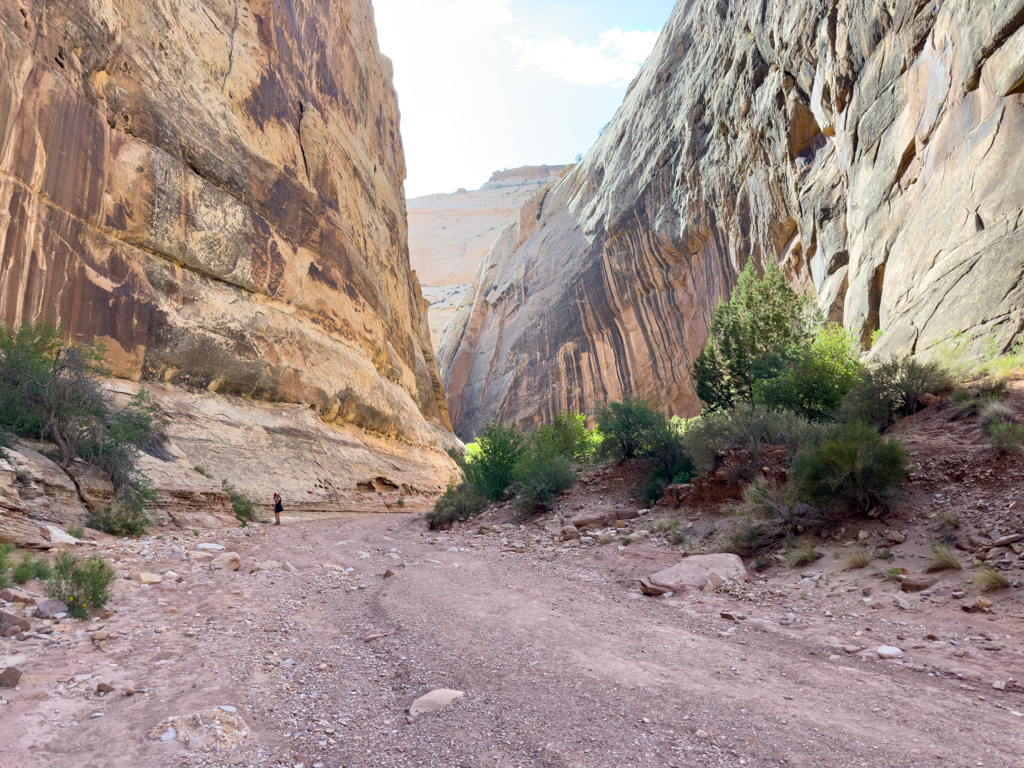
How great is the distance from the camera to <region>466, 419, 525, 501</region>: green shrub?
1530 cm

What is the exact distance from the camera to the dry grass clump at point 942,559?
5.54 meters

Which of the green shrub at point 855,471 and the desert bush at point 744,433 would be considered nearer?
the green shrub at point 855,471

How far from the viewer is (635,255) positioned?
38.7 meters

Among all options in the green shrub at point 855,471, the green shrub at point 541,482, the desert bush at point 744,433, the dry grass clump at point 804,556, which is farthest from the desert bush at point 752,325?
the dry grass clump at point 804,556

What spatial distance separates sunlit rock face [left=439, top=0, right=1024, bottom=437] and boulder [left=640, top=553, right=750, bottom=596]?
714 centimetres

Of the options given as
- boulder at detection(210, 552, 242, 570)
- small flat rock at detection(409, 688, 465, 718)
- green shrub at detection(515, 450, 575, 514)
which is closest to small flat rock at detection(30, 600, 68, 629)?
boulder at detection(210, 552, 242, 570)

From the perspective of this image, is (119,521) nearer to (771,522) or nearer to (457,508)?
(457,508)

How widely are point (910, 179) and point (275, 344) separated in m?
20.3

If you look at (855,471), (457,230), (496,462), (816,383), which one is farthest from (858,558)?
(457,230)

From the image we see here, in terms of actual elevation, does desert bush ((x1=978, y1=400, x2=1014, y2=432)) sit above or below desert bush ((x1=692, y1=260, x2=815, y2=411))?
below

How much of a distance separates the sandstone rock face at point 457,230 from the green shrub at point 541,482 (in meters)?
68.8

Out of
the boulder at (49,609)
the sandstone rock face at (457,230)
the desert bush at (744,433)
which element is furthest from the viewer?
the sandstone rock face at (457,230)

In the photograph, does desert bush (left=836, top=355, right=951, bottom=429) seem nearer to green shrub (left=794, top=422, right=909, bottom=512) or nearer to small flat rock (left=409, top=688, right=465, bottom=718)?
green shrub (left=794, top=422, right=909, bottom=512)

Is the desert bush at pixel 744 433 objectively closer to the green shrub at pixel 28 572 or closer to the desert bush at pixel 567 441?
the desert bush at pixel 567 441
